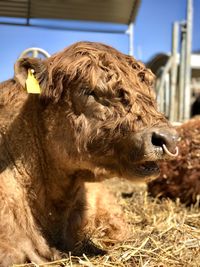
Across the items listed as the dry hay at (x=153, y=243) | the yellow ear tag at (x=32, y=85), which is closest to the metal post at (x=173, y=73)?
the dry hay at (x=153, y=243)

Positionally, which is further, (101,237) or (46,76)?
(101,237)

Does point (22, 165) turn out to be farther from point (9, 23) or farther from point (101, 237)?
point (9, 23)

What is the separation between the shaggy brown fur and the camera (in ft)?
19.4

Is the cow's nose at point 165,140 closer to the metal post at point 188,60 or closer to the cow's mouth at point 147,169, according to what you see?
the cow's mouth at point 147,169

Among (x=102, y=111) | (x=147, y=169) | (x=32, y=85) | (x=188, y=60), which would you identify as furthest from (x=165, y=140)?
(x=188, y=60)

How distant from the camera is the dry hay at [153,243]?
3158mm

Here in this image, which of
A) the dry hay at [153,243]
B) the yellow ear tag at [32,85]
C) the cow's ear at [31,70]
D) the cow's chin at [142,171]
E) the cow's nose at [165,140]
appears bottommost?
the dry hay at [153,243]

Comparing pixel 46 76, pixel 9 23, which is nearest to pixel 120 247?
pixel 46 76

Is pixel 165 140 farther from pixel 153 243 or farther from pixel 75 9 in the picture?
pixel 75 9

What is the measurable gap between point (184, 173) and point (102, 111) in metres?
3.21

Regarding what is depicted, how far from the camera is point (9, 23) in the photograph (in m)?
6.97

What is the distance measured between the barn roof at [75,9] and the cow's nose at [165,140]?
13.9 ft

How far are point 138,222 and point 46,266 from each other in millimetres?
1684

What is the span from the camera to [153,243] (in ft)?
11.6
